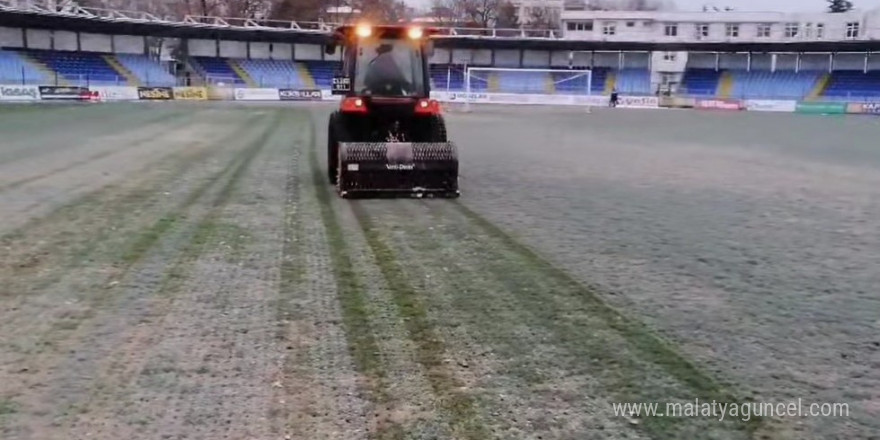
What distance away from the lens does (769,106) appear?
56.3m

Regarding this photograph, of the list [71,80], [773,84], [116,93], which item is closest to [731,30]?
[773,84]

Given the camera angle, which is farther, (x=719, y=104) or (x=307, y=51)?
(x=307, y=51)

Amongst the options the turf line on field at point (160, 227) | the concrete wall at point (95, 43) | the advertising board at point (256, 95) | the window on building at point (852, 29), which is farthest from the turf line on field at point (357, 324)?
the window on building at point (852, 29)

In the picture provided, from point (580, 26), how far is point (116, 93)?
199ft

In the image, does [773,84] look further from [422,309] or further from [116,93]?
[422,309]

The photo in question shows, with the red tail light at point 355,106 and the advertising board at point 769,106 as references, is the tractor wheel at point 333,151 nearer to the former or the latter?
the red tail light at point 355,106

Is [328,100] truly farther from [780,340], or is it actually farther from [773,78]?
[780,340]

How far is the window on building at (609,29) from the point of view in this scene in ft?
297

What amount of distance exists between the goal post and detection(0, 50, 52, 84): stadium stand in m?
28.9

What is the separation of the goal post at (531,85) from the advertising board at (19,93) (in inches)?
1138

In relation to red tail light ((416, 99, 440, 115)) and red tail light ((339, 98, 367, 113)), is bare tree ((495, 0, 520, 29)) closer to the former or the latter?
red tail light ((416, 99, 440, 115))

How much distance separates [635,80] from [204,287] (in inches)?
2498

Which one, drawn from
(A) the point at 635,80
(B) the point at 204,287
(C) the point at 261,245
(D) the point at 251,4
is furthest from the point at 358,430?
(D) the point at 251,4

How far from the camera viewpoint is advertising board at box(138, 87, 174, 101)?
49.5 metres
